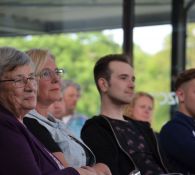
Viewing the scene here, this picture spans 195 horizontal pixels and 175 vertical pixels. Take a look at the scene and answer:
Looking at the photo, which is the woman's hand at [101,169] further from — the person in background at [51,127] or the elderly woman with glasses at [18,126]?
the elderly woman with glasses at [18,126]

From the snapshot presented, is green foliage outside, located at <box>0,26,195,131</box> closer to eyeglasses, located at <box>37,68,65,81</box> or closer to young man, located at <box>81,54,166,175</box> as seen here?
young man, located at <box>81,54,166,175</box>

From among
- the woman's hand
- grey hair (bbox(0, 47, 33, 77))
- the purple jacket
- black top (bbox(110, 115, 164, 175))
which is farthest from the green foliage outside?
the purple jacket

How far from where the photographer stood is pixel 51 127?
301 centimetres

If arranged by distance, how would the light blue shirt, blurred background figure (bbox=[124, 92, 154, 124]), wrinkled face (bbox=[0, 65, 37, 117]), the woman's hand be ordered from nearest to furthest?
wrinkled face (bbox=[0, 65, 37, 117]), the woman's hand, the light blue shirt, blurred background figure (bbox=[124, 92, 154, 124])

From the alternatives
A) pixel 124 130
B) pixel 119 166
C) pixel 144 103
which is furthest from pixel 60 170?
pixel 144 103

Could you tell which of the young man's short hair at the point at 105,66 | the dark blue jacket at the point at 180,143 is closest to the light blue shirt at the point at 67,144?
the young man's short hair at the point at 105,66

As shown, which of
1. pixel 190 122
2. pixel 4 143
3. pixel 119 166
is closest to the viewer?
pixel 4 143

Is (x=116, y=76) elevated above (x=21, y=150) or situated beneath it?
elevated above

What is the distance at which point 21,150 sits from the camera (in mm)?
2305

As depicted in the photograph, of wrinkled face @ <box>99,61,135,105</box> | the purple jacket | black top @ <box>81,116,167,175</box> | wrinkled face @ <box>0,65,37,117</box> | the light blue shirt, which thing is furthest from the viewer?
wrinkled face @ <box>99,61,135,105</box>

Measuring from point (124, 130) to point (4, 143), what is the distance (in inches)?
50.8

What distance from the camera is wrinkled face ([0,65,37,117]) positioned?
8.30 feet

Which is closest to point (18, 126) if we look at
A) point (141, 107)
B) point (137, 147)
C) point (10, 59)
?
point (10, 59)

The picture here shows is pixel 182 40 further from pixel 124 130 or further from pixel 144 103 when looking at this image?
pixel 124 130
